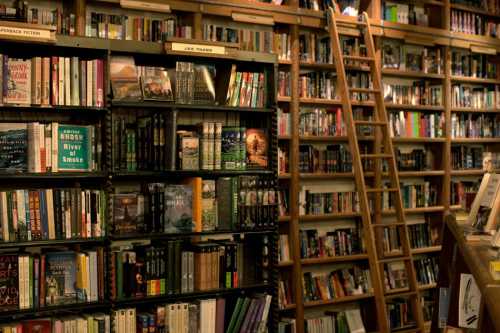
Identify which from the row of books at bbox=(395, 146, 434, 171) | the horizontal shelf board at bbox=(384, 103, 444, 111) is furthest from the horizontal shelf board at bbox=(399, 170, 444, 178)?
the horizontal shelf board at bbox=(384, 103, 444, 111)

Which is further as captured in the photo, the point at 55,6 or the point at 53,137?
the point at 55,6

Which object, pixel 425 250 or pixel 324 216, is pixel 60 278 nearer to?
pixel 324 216

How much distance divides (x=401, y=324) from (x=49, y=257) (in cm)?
327

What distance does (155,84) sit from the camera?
12.7ft

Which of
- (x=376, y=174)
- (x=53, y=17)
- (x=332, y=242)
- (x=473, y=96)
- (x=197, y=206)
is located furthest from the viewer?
(x=473, y=96)

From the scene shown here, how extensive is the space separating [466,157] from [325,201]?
1.85 meters

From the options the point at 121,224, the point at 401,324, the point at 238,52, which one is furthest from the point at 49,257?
the point at 401,324

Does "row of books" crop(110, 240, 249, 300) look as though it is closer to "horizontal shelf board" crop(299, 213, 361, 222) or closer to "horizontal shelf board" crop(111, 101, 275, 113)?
"horizontal shelf board" crop(111, 101, 275, 113)

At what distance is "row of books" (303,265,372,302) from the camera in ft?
17.1

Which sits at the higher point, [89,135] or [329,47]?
[329,47]

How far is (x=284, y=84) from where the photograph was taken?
506cm

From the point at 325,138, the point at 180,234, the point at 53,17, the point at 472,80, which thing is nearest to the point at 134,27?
the point at 53,17

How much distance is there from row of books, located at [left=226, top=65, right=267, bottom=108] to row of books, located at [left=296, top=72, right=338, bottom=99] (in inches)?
37.8

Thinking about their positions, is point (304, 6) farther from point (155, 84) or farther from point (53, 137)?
point (53, 137)
